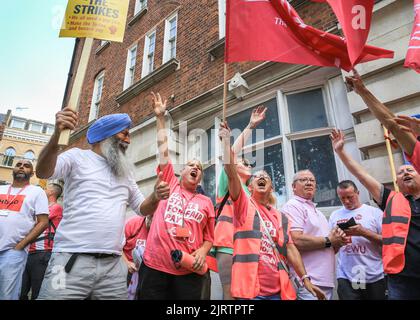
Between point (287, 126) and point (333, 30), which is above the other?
point (333, 30)

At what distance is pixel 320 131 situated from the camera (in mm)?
4547

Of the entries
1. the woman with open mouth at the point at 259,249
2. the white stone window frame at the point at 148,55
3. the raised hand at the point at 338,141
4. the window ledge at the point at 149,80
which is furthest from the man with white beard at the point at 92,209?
the white stone window frame at the point at 148,55

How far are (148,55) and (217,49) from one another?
3.47 metres

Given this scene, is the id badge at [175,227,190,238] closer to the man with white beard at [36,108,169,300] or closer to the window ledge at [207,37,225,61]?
the man with white beard at [36,108,169,300]

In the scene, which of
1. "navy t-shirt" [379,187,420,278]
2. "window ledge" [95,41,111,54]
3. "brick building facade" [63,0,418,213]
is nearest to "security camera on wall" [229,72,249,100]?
"brick building facade" [63,0,418,213]

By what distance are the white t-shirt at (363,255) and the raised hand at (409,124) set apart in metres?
1.27

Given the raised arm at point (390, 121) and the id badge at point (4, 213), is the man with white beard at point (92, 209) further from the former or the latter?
the raised arm at point (390, 121)

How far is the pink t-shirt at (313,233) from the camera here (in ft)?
9.11

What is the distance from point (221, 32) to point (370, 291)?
18.9 ft

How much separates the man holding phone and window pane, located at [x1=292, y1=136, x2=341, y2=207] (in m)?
0.87

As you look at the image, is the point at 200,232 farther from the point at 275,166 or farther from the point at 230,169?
the point at 275,166

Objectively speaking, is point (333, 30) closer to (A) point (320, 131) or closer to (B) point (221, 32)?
(A) point (320, 131)

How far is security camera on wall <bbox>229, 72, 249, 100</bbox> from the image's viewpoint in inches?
216
